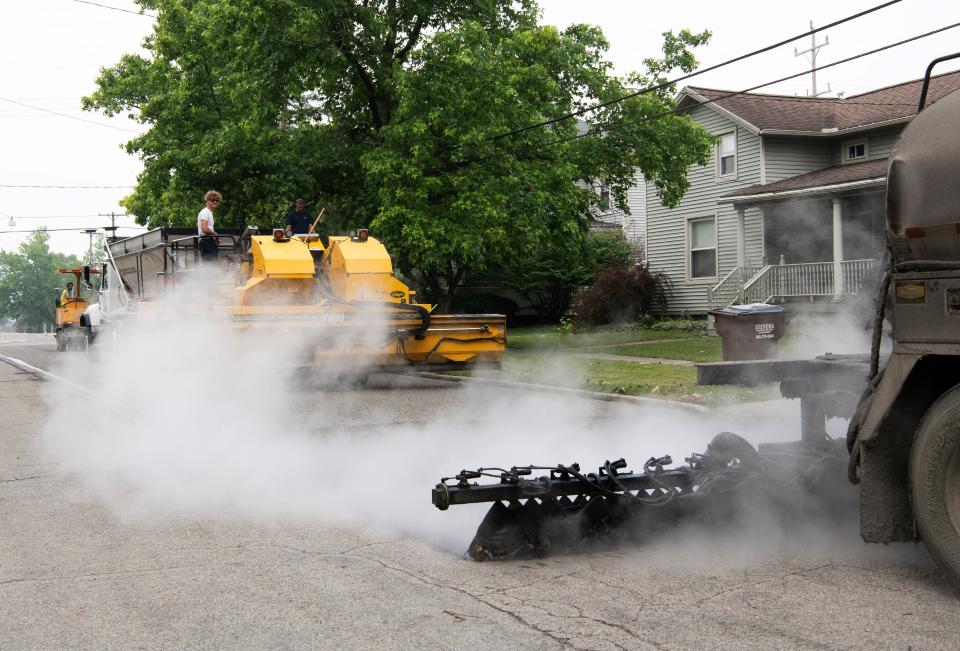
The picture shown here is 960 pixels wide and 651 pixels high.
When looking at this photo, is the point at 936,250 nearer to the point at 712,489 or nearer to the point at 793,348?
the point at 712,489

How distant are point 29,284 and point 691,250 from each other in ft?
305

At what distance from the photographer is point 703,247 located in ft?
93.5

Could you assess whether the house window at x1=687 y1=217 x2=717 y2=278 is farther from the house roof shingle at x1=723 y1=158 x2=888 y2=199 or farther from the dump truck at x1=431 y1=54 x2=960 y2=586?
the dump truck at x1=431 y1=54 x2=960 y2=586

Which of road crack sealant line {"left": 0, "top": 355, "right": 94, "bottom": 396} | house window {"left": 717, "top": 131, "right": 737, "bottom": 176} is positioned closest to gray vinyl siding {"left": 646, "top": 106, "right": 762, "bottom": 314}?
house window {"left": 717, "top": 131, "right": 737, "bottom": 176}

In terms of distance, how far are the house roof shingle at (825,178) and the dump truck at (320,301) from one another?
430 inches

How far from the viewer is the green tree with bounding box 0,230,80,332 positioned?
341ft

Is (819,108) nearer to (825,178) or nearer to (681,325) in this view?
(825,178)

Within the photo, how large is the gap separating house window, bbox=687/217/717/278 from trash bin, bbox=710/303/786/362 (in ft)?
53.4

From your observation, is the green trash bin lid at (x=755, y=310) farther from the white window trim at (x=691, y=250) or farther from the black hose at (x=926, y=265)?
the white window trim at (x=691, y=250)

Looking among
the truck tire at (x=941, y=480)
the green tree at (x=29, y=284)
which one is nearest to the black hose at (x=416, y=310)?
the truck tire at (x=941, y=480)

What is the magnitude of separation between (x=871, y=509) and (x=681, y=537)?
1049mm

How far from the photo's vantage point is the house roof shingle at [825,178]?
21.9 metres

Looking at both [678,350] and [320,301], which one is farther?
[678,350]

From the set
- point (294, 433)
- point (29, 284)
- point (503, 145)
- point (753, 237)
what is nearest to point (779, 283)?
point (753, 237)
